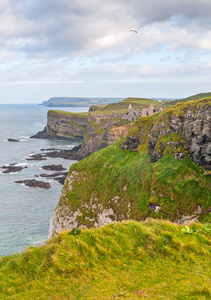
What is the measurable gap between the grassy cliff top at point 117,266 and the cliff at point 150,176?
22222 mm

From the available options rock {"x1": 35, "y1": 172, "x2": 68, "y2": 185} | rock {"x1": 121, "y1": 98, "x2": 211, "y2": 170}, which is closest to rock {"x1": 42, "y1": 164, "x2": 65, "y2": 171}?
rock {"x1": 35, "y1": 172, "x2": 68, "y2": 185}

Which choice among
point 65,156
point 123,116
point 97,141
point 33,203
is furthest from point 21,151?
point 33,203

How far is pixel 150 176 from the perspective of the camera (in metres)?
41.7

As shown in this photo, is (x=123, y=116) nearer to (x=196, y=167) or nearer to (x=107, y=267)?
(x=196, y=167)

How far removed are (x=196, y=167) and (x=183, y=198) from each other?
5.56 metres

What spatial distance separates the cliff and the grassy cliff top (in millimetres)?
22222

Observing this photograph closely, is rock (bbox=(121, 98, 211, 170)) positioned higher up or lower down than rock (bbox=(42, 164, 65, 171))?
higher up

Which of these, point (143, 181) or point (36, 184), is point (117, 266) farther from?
point (36, 184)

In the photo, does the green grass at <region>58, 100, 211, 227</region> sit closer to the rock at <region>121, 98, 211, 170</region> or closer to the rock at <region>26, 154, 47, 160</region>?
the rock at <region>121, 98, 211, 170</region>

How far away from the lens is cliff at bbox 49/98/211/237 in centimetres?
3597

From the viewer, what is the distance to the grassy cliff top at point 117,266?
32.8ft

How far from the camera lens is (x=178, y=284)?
391 inches

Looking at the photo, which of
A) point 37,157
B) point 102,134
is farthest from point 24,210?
point 102,134

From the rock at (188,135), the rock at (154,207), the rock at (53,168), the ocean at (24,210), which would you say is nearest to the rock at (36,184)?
the ocean at (24,210)
